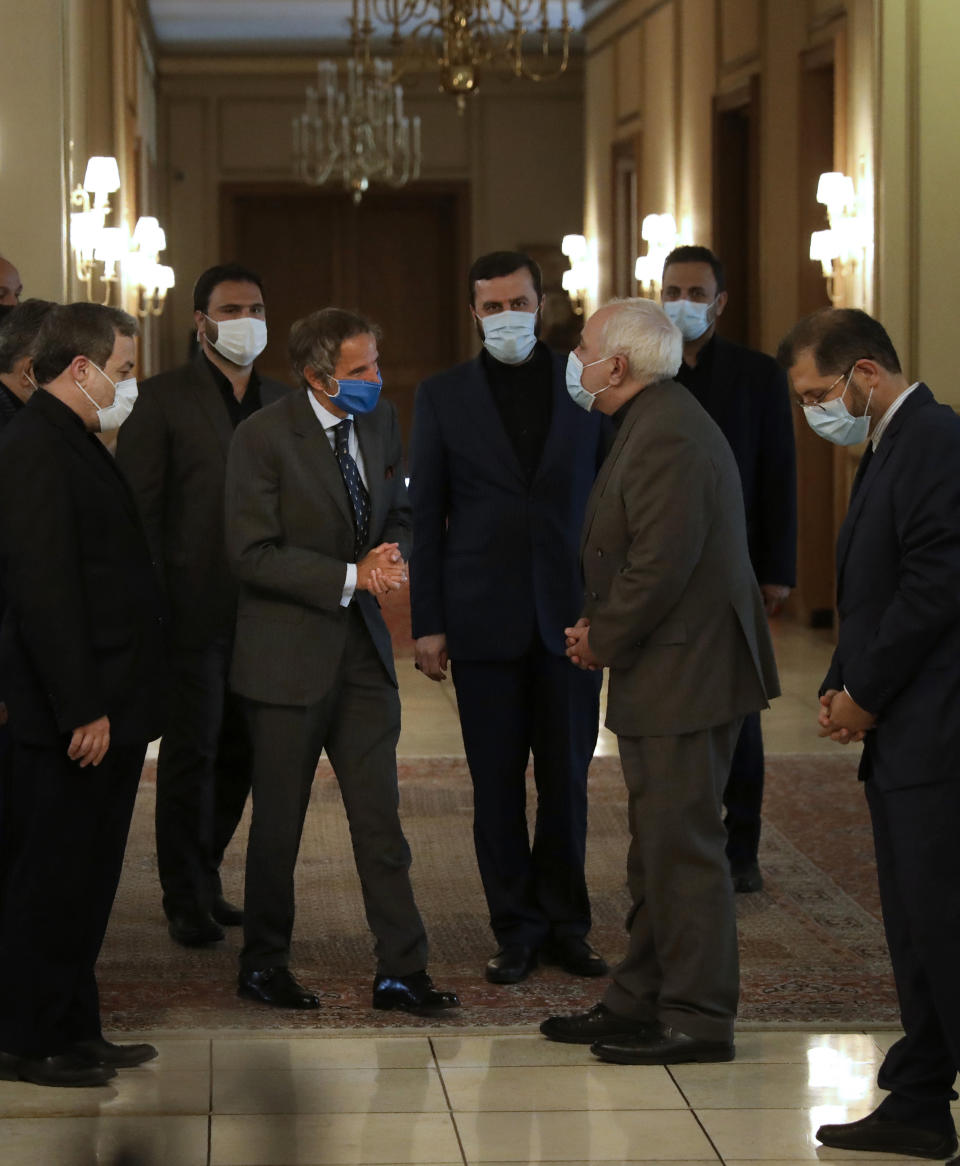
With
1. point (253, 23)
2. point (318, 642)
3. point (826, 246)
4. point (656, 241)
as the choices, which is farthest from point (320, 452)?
point (253, 23)

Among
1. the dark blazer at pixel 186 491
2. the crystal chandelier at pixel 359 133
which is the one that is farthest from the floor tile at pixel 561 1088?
the crystal chandelier at pixel 359 133

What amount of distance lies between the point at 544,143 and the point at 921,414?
15671 mm

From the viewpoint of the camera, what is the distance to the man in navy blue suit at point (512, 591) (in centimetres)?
446

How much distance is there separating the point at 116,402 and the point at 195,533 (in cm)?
101

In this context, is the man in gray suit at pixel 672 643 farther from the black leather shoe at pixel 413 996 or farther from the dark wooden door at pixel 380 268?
the dark wooden door at pixel 380 268

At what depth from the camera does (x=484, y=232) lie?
18.4 m

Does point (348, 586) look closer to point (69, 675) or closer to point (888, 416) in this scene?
point (69, 675)

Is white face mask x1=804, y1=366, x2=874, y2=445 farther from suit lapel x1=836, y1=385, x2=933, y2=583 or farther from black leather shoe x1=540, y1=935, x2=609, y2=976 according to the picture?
black leather shoe x1=540, y1=935, x2=609, y2=976

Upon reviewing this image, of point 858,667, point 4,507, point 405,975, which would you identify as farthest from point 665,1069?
point 4,507

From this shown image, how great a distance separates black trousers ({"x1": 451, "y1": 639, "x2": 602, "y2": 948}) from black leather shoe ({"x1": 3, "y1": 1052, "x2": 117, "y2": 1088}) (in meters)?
1.17

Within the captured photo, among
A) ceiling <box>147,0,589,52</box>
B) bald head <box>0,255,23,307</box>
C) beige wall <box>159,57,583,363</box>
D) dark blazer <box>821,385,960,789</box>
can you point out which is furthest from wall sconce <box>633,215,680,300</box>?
dark blazer <box>821,385,960,789</box>

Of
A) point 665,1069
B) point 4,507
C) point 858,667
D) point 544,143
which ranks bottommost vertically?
point 665,1069

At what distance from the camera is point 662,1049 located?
3.81m

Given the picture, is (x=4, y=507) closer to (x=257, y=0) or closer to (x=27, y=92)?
(x=27, y=92)
